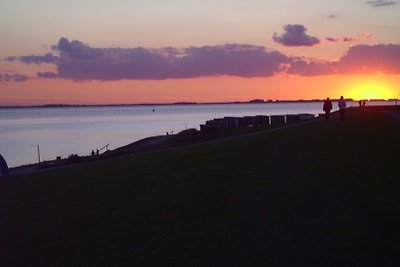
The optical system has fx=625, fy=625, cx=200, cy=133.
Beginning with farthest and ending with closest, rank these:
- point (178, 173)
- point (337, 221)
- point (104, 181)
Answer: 1. point (104, 181)
2. point (178, 173)
3. point (337, 221)

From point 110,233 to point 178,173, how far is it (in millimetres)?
6239

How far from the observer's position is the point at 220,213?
1238 centimetres

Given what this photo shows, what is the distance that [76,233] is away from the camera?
1234 cm

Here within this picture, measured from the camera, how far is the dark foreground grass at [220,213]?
10.2 meters

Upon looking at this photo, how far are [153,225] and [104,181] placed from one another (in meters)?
7.43

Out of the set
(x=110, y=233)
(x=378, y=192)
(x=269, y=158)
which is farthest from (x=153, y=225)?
(x=269, y=158)

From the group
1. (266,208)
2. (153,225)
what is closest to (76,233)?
(153,225)

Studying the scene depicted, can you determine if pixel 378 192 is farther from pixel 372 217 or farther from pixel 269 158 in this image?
pixel 269 158

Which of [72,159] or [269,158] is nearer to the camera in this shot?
[269,158]

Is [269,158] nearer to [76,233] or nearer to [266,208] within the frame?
[266,208]

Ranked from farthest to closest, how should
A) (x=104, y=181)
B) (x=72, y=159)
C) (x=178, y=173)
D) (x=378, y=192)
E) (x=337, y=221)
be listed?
(x=72, y=159)
(x=104, y=181)
(x=178, y=173)
(x=378, y=192)
(x=337, y=221)

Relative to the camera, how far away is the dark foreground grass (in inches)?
401

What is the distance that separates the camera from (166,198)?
1456 centimetres

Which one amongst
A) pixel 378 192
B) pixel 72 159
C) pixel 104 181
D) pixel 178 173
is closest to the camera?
pixel 378 192
